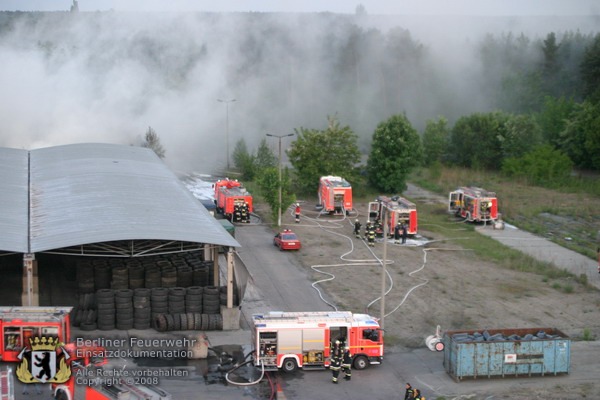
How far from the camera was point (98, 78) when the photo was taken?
221 ft

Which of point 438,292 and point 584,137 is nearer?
point 438,292

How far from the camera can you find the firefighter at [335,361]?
2178cm

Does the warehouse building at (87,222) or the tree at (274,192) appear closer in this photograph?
the warehouse building at (87,222)

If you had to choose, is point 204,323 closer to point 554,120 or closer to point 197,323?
point 197,323

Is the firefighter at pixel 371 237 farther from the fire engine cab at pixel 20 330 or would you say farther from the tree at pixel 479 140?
the tree at pixel 479 140

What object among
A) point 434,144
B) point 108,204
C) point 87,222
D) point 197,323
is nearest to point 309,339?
point 197,323

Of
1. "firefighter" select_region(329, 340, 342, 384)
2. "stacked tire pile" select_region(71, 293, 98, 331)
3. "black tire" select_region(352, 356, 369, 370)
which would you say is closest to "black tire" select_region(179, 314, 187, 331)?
"stacked tire pile" select_region(71, 293, 98, 331)

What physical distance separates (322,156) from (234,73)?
32.6m

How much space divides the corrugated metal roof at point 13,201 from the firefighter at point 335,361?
9.65 metres

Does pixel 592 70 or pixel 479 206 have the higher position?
pixel 592 70

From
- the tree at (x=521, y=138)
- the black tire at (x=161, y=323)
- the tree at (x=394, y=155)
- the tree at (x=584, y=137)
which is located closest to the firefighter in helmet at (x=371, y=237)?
the tree at (x=394, y=155)

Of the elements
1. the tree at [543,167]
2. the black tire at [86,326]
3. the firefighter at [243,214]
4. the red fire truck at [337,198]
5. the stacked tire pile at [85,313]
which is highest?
the tree at [543,167]

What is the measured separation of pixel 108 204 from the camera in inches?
1145

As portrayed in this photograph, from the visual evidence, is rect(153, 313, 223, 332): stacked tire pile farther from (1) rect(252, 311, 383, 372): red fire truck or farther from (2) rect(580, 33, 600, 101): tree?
(2) rect(580, 33, 600, 101): tree
